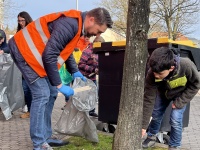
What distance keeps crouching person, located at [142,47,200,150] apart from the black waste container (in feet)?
1.99

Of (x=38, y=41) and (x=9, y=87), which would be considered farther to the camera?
(x=9, y=87)

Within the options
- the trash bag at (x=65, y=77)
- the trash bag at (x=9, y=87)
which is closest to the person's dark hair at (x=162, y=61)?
the trash bag at (x=65, y=77)

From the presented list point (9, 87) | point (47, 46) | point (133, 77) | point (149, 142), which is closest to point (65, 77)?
point (9, 87)

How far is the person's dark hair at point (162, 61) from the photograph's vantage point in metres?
3.16

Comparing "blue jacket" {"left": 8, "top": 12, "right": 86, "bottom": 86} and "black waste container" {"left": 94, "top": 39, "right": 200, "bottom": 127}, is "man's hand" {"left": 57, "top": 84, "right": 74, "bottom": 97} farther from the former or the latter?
"black waste container" {"left": 94, "top": 39, "right": 200, "bottom": 127}

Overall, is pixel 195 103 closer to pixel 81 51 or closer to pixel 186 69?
pixel 81 51

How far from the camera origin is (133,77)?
304 centimetres

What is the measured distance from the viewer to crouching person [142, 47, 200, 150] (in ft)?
10.6

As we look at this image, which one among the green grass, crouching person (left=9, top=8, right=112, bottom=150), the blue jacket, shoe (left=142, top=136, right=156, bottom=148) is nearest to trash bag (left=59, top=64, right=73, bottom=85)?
the green grass

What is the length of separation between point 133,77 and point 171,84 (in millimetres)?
709

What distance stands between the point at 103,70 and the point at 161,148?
139 cm

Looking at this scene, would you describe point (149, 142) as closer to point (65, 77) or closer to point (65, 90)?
point (65, 90)

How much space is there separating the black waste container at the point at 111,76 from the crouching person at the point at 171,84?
607mm

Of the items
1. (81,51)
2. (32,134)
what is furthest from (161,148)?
(81,51)
